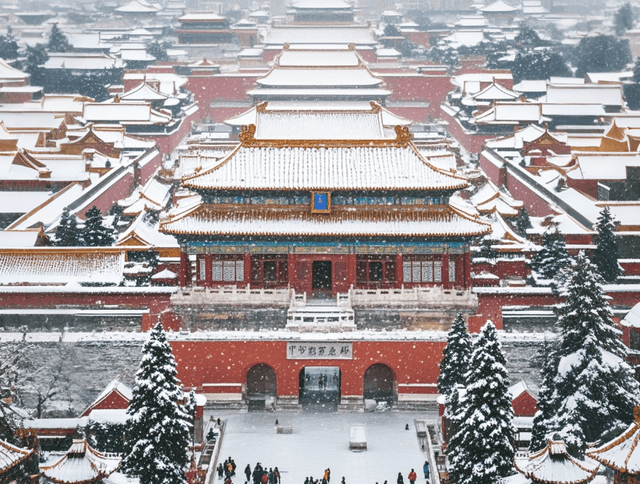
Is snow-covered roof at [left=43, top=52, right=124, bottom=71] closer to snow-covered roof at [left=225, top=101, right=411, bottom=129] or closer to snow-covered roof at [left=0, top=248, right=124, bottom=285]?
snow-covered roof at [left=225, top=101, right=411, bottom=129]

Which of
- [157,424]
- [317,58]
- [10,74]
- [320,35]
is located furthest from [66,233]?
[10,74]

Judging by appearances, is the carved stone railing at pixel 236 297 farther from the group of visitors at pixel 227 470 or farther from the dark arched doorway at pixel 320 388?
the group of visitors at pixel 227 470

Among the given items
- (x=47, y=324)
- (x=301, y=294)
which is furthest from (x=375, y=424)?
(x=47, y=324)

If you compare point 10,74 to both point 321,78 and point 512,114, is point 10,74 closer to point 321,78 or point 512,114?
point 321,78

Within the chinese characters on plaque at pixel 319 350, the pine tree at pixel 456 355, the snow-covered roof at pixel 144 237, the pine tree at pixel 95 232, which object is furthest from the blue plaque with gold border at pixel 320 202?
the pine tree at pixel 95 232

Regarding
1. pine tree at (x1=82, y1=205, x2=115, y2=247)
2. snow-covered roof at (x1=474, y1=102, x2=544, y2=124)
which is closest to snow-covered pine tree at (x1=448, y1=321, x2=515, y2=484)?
pine tree at (x1=82, y1=205, x2=115, y2=247)

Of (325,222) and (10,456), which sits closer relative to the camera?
(10,456)
